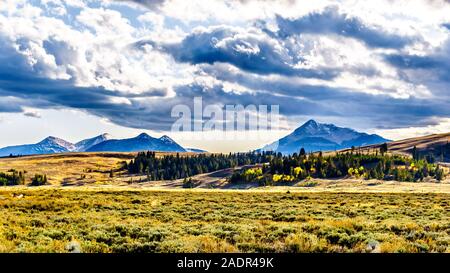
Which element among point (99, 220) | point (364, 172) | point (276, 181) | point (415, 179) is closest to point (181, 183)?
point (276, 181)

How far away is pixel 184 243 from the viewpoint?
16.2m

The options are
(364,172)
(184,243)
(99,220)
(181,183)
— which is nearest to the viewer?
(184,243)

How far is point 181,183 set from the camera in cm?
19625
